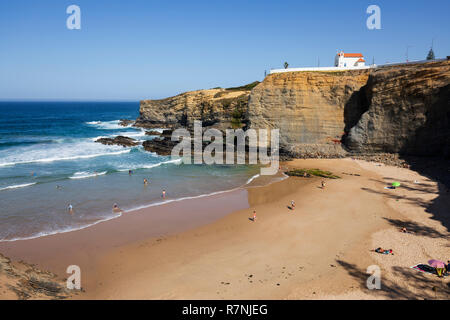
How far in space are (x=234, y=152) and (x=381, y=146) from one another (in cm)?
1719

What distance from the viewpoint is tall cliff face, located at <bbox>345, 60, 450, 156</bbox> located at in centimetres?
2734

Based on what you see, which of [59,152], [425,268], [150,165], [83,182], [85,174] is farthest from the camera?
[59,152]

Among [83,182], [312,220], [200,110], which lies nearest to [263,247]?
[312,220]

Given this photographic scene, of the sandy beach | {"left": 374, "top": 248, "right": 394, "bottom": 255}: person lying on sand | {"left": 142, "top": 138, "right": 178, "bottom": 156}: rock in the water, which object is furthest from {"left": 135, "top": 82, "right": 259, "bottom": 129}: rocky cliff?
{"left": 374, "top": 248, "right": 394, "bottom": 255}: person lying on sand

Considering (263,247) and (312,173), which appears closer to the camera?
(263,247)

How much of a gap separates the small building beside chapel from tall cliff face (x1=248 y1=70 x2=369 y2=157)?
6.94 meters

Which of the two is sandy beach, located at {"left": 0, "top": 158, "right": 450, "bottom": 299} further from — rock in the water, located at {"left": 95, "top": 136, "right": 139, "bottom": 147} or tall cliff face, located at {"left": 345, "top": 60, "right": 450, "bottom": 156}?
rock in the water, located at {"left": 95, "top": 136, "right": 139, "bottom": 147}

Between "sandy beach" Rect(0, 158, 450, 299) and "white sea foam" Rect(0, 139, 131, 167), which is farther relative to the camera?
"white sea foam" Rect(0, 139, 131, 167)

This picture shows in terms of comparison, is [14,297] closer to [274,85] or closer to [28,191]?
[28,191]

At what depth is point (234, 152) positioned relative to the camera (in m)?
38.8

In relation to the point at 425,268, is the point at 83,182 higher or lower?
higher

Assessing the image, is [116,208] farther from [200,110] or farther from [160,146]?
[200,110]

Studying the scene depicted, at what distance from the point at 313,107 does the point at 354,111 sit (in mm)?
4753

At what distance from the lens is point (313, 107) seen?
3588 centimetres
